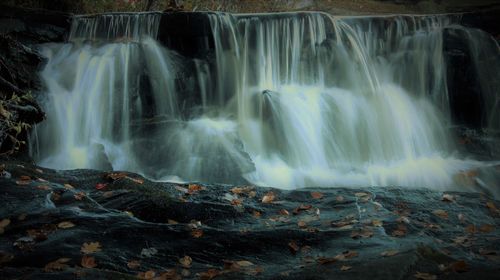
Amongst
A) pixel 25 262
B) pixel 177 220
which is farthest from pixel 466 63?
pixel 25 262

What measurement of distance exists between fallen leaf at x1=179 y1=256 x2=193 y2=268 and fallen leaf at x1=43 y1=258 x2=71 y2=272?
99 centimetres

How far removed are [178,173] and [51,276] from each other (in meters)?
4.99

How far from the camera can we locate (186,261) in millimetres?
4328

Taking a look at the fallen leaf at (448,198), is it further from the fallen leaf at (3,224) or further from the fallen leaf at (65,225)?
the fallen leaf at (3,224)

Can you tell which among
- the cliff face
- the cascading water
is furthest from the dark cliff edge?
the cascading water

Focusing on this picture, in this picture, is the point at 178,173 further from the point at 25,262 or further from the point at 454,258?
the point at 454,258

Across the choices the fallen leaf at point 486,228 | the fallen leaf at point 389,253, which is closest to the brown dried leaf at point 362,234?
the fallen leaf at point 389,253

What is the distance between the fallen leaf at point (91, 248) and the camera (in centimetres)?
423

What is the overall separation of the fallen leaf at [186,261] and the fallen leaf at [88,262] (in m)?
0.77

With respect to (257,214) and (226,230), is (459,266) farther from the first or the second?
(257,214)

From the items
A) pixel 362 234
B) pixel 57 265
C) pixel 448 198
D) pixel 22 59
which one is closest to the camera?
pixel 57 265

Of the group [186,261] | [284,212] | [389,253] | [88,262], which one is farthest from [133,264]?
[389,253]

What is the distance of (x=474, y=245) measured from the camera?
463 cm

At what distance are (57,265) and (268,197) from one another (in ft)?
9.85
